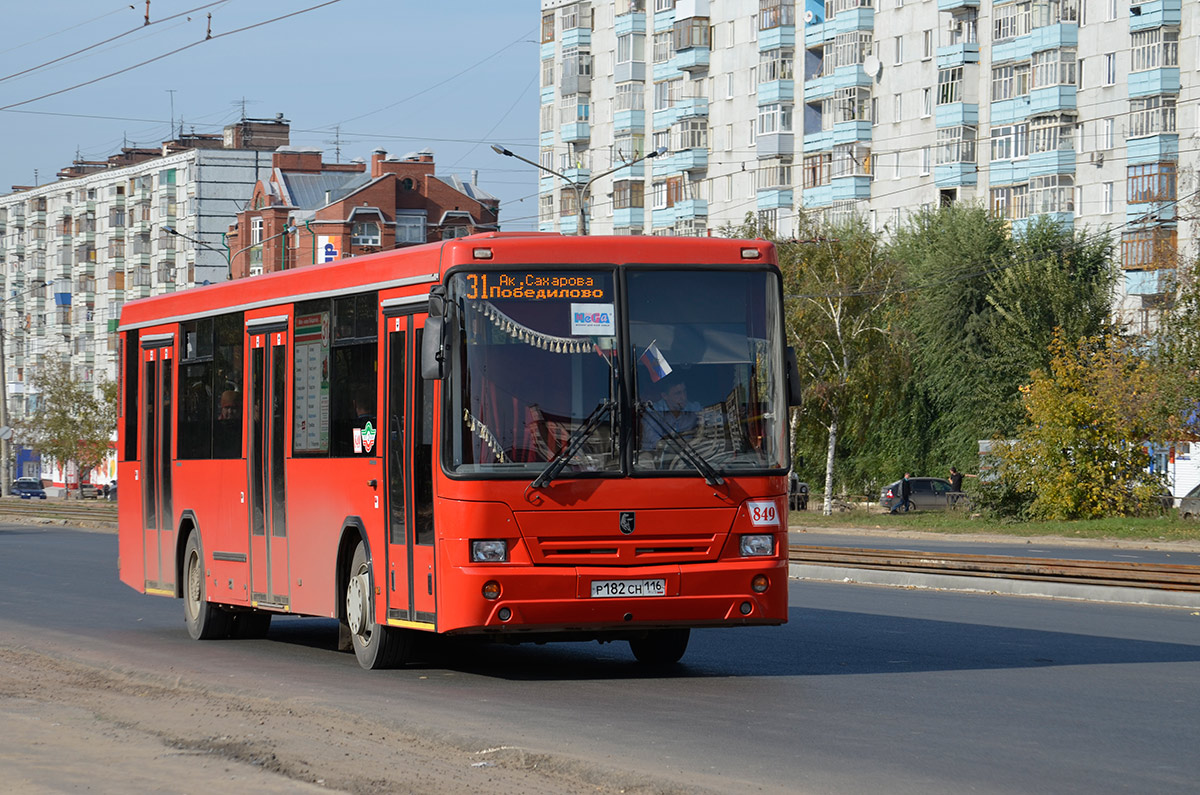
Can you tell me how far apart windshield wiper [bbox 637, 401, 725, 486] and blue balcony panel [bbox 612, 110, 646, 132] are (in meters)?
80.6

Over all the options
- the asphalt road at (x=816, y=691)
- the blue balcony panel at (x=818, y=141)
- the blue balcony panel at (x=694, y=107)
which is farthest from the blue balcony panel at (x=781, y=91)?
the asphalt road at (x=816, y=691)

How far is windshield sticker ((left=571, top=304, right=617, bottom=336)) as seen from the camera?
12391 millimetres

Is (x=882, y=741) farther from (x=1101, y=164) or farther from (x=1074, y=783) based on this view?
(x=1101, y=164)

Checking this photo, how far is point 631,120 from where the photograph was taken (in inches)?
3617

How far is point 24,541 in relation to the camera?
3959 centimetres

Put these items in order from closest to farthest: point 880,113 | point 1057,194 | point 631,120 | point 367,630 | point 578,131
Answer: point 367,630
point 1057,194
point 880,113
point 631,120
point 578,131

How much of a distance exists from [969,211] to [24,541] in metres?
36.1

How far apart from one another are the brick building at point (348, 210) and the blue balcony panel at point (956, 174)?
34008mm

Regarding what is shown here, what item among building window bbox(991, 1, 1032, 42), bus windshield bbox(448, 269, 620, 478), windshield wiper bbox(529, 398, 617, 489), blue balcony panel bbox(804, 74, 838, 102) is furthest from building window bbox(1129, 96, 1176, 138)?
windshield wiper bbox(529, 398, 617, 489)

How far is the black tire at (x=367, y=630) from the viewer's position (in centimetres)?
1328

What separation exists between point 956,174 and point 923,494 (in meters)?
16.9

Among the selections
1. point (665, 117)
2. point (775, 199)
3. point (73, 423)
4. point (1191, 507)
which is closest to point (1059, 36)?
point (775, 199)

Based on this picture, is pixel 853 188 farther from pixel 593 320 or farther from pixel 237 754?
pixel 237 754

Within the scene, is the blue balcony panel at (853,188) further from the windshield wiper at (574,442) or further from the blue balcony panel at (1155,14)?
the windshield wiper at (574,442)
